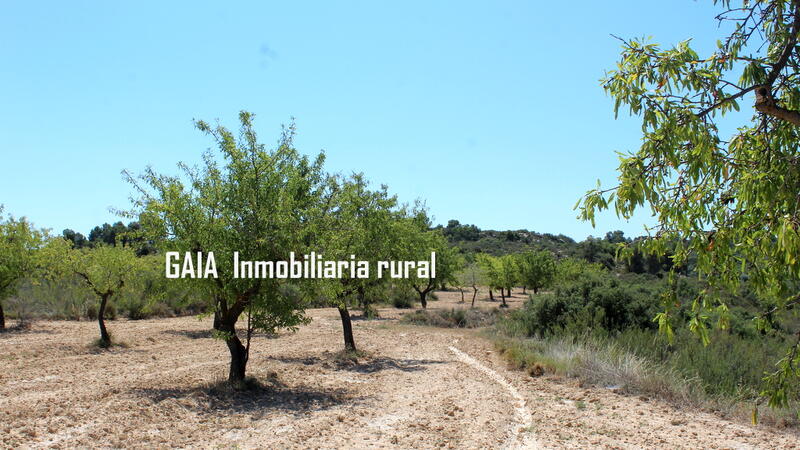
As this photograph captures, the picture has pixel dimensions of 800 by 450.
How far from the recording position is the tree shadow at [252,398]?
9.67 meters

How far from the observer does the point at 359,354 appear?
642 inches

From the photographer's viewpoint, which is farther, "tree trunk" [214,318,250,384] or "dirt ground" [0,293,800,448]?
"tree trunk" [214,318,250,384]

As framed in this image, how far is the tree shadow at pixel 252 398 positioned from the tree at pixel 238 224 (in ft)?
1.53

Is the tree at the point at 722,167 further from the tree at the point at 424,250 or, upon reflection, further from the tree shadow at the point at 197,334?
the tree shadow at the point at 197,334

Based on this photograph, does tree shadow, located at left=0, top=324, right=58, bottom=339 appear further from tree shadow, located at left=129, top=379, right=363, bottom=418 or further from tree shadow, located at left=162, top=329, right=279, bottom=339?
tree shadow, located at left=129, top=379, right=363, bottom=418

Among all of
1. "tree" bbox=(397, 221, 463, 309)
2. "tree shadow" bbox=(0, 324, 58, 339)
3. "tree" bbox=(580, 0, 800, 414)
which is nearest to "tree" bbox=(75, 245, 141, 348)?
"tree shadow" bbox=(0, 324, 58, 339)

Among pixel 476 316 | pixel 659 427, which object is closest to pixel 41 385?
pixel 659 427

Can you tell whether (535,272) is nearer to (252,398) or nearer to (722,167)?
(252,398)

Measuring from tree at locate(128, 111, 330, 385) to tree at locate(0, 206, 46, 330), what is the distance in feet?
45.9

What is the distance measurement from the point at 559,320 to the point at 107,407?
44.2ft

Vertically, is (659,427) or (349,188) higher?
(349,188)

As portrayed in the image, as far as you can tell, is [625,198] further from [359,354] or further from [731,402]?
[359,354]

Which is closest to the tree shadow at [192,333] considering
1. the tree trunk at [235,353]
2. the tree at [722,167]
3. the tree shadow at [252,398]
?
the tree trunk at [235,353]

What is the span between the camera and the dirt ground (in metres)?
7.84
